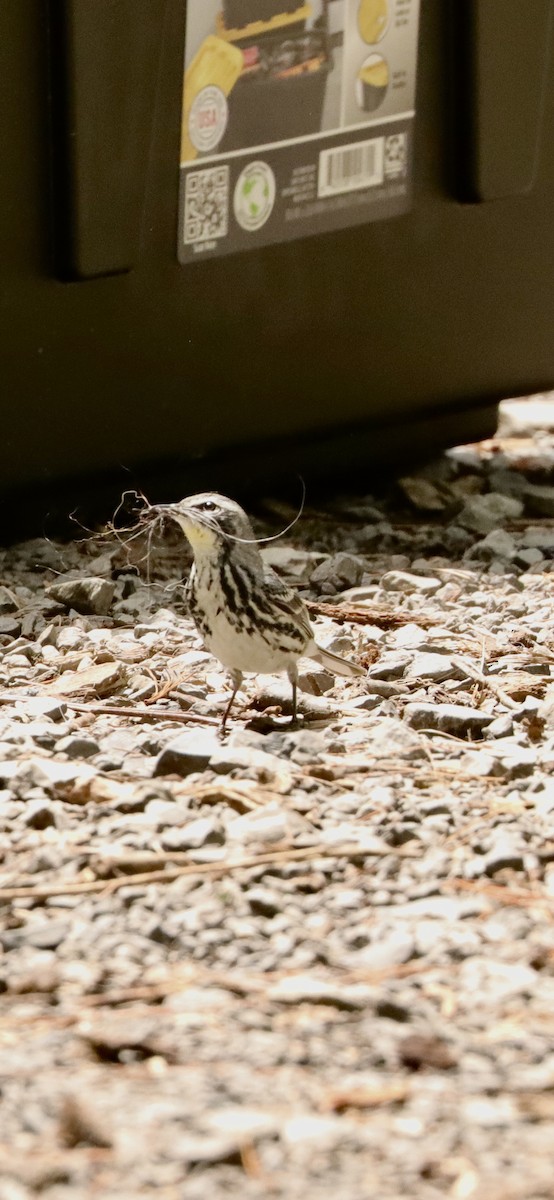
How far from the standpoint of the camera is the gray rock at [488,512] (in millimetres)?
5414

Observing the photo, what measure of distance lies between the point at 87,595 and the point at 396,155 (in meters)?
1.68

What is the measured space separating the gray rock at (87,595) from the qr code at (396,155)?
157 cm

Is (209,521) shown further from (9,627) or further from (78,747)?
(9,627)

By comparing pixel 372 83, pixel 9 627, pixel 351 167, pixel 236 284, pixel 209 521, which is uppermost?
pixel 372 83

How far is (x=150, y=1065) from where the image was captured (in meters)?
2.11

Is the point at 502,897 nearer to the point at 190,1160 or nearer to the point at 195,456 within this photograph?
the point at 190,1160

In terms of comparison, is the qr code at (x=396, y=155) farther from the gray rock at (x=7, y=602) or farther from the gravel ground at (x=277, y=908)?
the gray rock at (x=7, y=602)

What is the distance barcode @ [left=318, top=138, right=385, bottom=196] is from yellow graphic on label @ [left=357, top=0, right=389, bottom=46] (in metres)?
0.29

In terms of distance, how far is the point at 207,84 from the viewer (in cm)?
443

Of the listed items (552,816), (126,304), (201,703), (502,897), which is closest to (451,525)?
(126,304)

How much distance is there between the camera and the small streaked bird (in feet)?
11.2

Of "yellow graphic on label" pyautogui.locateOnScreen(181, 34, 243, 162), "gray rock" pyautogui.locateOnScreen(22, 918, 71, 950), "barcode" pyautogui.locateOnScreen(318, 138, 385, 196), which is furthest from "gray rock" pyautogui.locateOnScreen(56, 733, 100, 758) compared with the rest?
"barcode" pyautogui.locateOnScreen(318, 138, 385, 196)

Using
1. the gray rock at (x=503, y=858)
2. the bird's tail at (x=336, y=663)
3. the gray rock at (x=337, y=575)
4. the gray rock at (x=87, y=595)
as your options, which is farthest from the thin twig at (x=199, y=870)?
the gray rock at (x=337, y=575)

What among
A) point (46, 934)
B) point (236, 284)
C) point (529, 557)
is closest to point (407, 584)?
point (529, 557)
